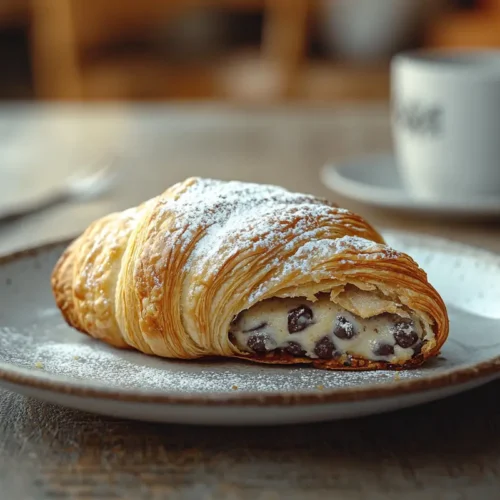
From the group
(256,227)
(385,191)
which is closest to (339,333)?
(256,227)

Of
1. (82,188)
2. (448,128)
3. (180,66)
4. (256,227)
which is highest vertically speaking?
(256,227)

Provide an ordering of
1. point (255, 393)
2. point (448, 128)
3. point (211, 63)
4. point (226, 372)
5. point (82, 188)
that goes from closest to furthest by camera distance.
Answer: point (255, 393) < point (226, 372) < point (448, 128) < point (82, 188) < point (211, 63)

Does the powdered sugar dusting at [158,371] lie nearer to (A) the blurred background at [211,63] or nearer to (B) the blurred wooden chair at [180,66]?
(A) the blurred background at [211,63]

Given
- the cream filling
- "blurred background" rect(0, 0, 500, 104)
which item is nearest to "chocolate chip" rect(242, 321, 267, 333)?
the cream filling

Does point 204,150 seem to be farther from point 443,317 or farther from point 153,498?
point 153,498

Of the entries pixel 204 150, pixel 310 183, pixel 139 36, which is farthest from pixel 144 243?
pixel 139 36

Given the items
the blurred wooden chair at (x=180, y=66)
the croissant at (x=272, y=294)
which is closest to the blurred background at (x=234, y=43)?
the blurred wooden chair at (x=180, y=66)

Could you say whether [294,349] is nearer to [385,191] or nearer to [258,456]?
[258,456]
